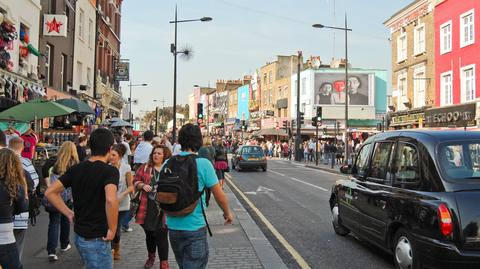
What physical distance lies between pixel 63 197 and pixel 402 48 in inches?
1224

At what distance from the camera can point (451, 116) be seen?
26.2m

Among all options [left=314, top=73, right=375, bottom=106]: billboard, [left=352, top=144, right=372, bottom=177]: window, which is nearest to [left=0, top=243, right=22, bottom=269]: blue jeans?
[left=352, top=144, right=372, bottom=177]: window

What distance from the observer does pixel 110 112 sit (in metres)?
34.9

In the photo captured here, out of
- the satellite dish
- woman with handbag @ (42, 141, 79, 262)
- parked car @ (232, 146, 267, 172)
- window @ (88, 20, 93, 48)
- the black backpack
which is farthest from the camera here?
the satellite dish

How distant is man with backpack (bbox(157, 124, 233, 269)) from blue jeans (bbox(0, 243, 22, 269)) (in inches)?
60.0

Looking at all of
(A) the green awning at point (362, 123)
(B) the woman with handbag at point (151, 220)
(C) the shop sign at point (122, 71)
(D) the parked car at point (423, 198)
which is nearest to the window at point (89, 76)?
(C) the shop sign at point (122, 71)

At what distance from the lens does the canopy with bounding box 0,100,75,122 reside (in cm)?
1033

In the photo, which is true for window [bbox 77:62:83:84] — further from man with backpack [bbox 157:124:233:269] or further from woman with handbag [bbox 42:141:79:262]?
man with backpack [bbox 157:124:233:269]

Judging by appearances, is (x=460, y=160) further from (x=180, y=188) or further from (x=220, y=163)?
(x=220, y=163)

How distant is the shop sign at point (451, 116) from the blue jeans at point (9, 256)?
79.3 feet

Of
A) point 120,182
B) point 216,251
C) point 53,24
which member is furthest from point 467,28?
point 120,182

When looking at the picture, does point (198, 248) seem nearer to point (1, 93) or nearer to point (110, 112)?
point (1, 93)

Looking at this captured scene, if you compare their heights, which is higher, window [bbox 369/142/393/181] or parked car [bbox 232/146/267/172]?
window [bbox 369/142/393/181]

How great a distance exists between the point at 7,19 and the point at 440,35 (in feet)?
77.5
